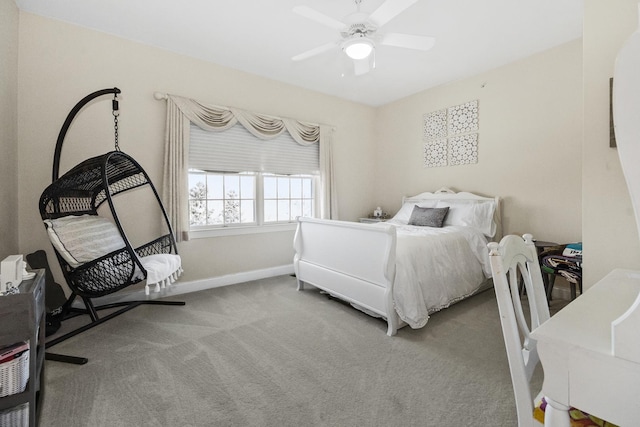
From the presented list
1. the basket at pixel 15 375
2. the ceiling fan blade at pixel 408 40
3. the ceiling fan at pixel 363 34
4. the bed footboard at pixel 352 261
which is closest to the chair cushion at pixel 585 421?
the bed footboard at pixel 352 261

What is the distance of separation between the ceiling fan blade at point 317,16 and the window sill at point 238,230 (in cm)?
248

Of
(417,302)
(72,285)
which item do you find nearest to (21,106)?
(72,285)

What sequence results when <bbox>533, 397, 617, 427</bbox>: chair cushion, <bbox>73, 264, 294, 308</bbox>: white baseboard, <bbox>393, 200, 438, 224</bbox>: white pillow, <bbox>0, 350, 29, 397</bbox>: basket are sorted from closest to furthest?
<bbox>533, 397, 617, 427</bbox>: chair cushion
<bbox>0, 350, 29, 397</bbox>: basket
<bbox>73, 264, 294, 308</bbox>: white baseboard
<bbox>393, 200, 438, 224</bbox>: white pillow

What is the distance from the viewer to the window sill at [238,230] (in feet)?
11.1

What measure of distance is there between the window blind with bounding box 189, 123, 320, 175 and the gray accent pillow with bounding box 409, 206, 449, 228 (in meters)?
1.57

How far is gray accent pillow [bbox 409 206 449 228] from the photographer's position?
3.59 m

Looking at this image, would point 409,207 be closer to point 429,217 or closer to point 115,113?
point 429,217

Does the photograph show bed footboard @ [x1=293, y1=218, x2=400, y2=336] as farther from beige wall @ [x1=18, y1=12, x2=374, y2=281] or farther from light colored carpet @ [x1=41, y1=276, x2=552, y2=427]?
beige wall @ [x1=18, y1=12, x2=374, y2=281]

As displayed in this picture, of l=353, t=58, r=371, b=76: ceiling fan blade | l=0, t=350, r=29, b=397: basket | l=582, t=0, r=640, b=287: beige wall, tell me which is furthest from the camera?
l=353, t=58, r=371, b=76: ceiling fan blade

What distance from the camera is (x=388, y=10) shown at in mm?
1943

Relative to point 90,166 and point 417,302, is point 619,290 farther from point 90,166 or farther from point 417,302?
point 90,166

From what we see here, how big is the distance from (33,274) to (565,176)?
4.60 metres

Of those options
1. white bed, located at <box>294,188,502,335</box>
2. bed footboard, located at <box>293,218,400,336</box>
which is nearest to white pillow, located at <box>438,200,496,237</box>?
white bed, located at <box>294,188,502,335</box>

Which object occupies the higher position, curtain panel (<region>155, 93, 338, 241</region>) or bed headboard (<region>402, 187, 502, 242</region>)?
curtain panel (<region>155, 93, 338, 241</region>)
